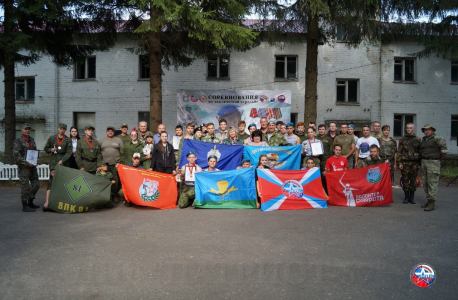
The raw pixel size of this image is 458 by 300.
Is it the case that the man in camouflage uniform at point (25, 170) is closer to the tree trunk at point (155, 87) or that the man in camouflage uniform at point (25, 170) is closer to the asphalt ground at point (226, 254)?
the asphalt ground at point (226, 254)

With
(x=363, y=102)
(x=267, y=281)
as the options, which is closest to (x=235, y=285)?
(x=267, y=281)

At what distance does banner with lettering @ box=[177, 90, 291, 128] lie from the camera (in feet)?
66.0

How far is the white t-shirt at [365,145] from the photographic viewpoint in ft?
33.6

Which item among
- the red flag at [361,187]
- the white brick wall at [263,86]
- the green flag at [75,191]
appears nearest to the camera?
the green flag at [75,191]

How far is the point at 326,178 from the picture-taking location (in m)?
9.41

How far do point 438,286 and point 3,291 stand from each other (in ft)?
15.9

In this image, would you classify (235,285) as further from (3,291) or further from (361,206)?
(361,206)

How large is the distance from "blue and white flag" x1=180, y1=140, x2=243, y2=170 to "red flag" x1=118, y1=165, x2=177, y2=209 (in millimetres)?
1354

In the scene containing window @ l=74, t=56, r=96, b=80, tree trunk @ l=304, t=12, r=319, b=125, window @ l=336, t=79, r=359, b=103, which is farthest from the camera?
Answer: window @ l=74, t=56, r=96, b=80

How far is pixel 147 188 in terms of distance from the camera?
9.01m

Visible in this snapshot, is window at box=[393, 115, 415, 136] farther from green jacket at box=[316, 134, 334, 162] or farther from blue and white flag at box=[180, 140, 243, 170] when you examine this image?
blue and white flag at box=[180, 140, 243, 170]

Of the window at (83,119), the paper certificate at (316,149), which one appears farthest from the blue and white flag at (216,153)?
the window at (83,119)

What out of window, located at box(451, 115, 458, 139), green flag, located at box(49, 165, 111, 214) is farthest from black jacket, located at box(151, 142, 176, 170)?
window, located at box(451, 115, 458, 139)

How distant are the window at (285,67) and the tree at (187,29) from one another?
878cm
